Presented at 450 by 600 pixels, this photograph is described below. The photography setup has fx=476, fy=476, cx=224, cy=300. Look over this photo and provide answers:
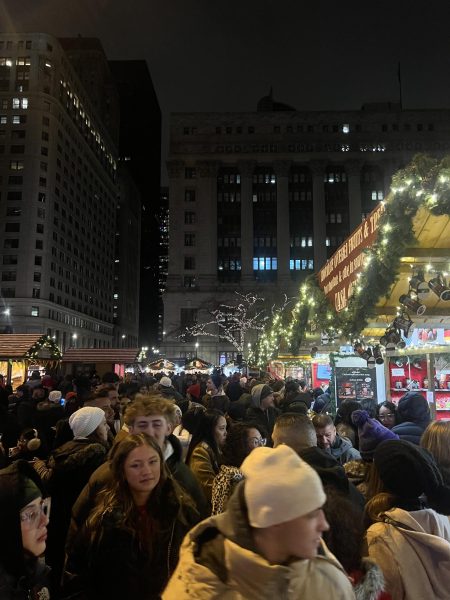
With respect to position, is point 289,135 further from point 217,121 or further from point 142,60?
point 142,60

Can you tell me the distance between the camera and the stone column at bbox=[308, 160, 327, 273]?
3048 inches

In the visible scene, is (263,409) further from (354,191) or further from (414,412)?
(354,191)

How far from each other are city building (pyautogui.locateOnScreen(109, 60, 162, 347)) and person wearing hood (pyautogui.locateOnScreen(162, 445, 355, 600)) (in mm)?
168457

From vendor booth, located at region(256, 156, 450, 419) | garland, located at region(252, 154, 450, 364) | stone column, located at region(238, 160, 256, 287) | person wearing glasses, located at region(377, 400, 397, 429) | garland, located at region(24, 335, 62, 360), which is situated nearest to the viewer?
garland, located at region(252, 154, 450, 364)

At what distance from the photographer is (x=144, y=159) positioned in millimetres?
182125

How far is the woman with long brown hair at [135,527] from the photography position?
8.50ft

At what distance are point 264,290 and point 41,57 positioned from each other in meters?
57.7

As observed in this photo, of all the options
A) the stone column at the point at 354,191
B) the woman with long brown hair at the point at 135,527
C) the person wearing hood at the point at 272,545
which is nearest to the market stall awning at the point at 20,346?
the woman with long brown hair at the point at 135,527

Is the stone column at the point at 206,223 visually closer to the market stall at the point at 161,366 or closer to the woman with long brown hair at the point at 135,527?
the market stall at the point at 161,366

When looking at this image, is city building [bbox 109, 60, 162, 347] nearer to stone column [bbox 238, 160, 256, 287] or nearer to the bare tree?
stone column [bbox 238, 160, 256, 287]

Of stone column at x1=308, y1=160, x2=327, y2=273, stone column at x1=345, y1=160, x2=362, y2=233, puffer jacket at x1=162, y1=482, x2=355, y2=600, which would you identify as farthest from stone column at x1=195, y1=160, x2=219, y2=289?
puffer jacket at x1=162, y1=482, x2=355, y2=600

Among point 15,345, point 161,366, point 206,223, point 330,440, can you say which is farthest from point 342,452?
point 206,223

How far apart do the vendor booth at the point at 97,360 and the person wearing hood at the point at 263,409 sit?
18.8 meters

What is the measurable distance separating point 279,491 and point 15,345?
68.6 ft
